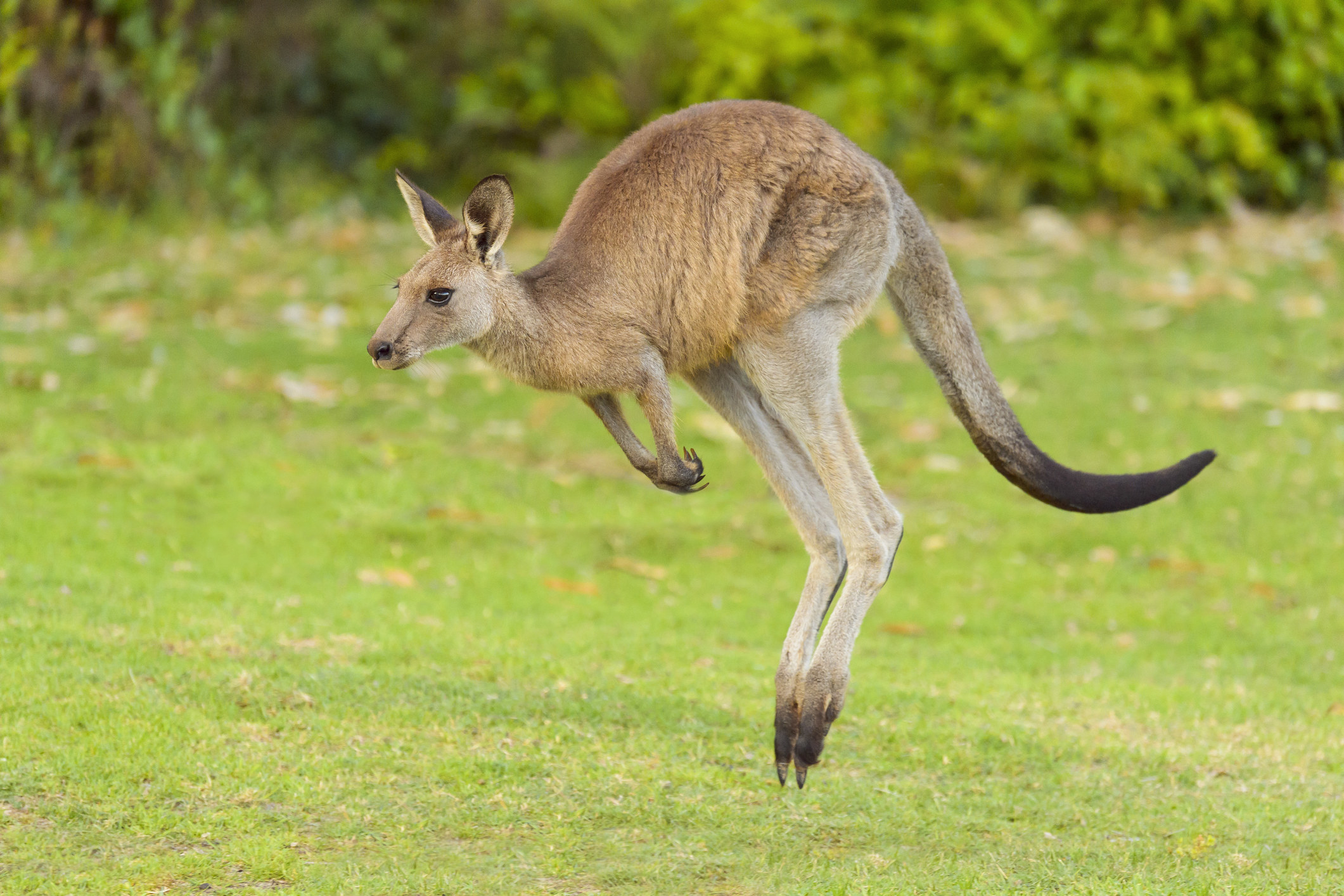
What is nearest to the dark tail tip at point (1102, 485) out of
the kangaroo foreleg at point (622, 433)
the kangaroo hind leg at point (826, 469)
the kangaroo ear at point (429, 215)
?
the kangaroo hind leg at point (826, 469)

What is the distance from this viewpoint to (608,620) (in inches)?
Answer: 239

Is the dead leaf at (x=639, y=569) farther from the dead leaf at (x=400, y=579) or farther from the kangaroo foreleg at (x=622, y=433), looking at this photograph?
the kangaroo foreleg at (x=622, y=433)

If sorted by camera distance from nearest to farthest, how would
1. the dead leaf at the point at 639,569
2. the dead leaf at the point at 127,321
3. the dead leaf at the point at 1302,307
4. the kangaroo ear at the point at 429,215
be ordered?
the kangaroo ear at the point at 429,215
the dead leaf at the point at 639,569
the dead leaf at the point at 127,321
the dead leaf at the point at 1302,307

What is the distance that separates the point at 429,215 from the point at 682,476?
908mm

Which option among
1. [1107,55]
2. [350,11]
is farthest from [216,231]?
[1107,55]

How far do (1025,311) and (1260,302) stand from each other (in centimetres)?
161

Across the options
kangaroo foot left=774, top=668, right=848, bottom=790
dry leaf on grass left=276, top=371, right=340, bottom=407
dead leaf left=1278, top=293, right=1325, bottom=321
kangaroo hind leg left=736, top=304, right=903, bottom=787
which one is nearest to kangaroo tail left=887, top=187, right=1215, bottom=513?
kangaroo hind leg left=736, top=304, right=903, bottom=787

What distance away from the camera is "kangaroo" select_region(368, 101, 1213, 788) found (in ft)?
12.9

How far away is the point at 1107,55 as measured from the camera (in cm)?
1215

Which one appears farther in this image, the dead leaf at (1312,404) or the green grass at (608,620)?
the dead leaf at (1312,404)

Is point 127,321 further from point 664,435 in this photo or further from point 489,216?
point 664,435

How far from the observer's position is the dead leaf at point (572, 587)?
20.7 ft

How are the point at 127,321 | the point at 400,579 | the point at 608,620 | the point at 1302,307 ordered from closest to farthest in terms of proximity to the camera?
the point at 608,620 → the point at 400,579 → the point at 127,321 → the point at 1302,307

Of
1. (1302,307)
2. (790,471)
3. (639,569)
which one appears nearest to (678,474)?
(790,471)
